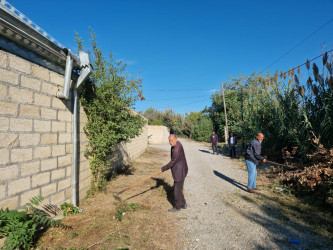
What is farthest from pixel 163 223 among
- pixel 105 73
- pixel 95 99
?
pixel 105 73

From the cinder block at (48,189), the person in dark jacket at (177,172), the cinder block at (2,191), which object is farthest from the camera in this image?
the person in dark jacket at (177,172)

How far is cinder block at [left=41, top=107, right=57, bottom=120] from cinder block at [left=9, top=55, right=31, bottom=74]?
0.68 m

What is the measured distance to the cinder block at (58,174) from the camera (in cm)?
371

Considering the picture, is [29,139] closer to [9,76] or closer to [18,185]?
[18,185]

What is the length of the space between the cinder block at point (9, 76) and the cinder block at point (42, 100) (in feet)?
1.41

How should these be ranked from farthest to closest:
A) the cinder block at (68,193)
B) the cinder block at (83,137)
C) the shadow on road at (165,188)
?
1. the shadow on road at (165,188)
2. the cinder block at (83,137)
3. the cinder block at (68,193)

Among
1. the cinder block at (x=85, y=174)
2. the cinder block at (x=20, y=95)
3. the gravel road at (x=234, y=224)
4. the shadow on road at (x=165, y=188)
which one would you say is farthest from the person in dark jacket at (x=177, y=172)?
the cinder block at (x=20, y=95)

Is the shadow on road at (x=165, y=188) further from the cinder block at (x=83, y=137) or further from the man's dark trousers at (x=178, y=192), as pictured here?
the cinder block at (x=83, y=137)

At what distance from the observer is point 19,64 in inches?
118

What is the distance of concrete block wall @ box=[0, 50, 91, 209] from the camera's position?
2.79 metres

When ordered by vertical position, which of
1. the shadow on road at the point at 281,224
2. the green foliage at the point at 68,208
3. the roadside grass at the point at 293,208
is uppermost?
the green foliage at the point at 68,208

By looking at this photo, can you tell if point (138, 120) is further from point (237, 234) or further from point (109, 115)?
point (237, 234)

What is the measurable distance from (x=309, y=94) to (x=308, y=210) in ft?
15.6

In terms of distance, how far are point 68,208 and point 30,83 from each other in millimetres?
2487
